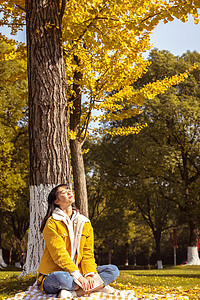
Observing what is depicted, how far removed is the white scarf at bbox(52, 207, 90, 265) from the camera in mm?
3955

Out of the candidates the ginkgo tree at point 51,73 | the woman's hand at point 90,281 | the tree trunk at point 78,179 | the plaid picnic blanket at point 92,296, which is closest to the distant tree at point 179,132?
the tree trunk at point 78,179

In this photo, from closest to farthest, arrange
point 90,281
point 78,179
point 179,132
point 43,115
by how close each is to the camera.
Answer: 1. point 90,281
2. point 43,115
3. point 78,179
4. point 179,132

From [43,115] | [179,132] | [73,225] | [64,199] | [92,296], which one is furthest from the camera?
[179,132]

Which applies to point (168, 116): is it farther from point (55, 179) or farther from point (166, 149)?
point (55, 179)

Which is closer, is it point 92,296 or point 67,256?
point 92,296

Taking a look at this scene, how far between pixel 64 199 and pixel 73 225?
Answer: 0.34 m

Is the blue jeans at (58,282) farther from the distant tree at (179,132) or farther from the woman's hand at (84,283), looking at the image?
the distant tree at (179,132)

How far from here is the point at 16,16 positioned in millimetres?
8258

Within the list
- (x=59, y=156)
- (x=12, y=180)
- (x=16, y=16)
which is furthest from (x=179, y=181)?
(x=59, y=156)

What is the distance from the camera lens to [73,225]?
13.3 feet

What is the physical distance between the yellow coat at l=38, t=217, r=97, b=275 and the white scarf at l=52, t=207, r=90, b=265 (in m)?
0.04

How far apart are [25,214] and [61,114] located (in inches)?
700

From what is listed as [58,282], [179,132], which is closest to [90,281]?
[58,282]

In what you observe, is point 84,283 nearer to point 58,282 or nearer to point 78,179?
point 58,282
